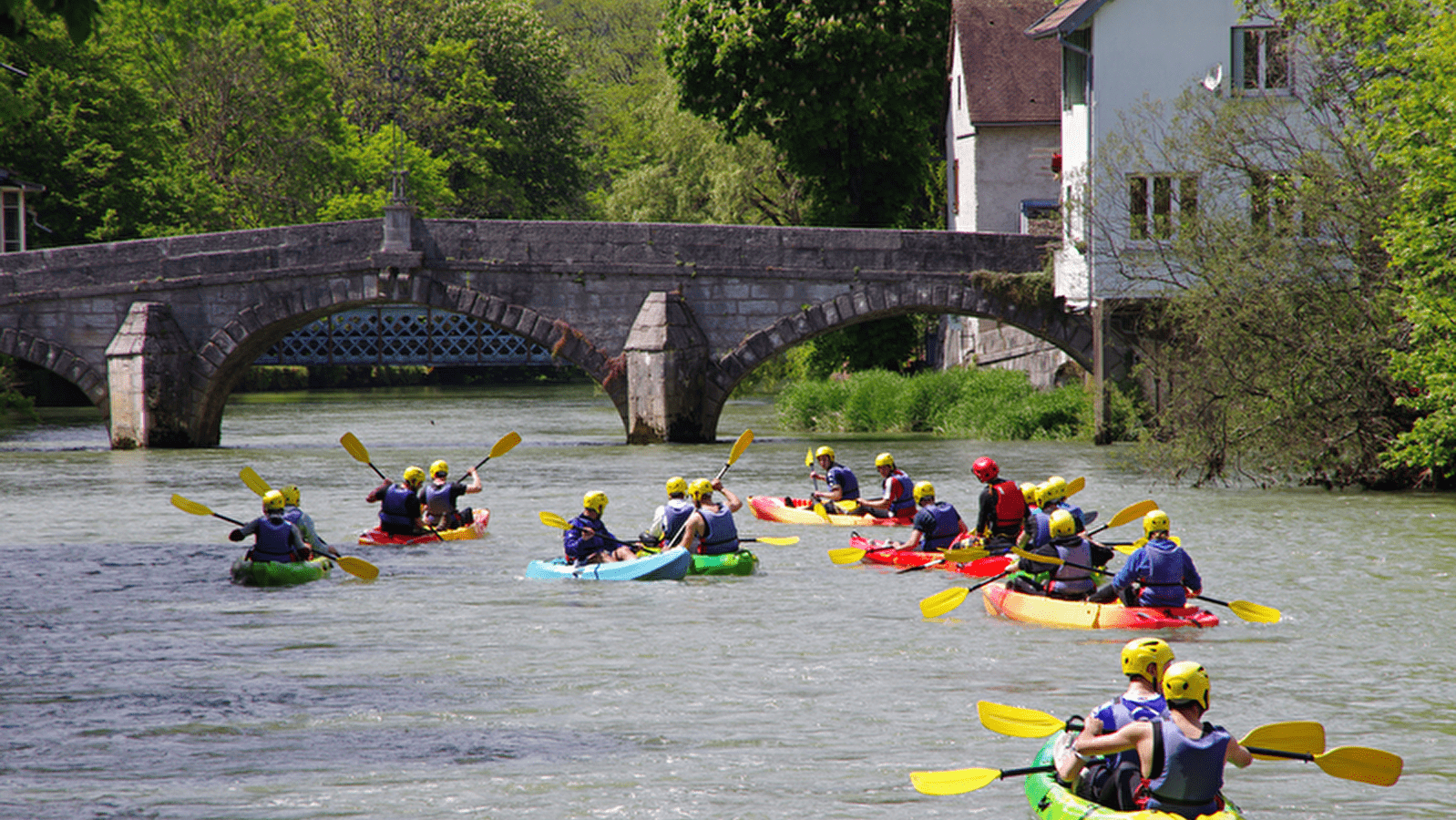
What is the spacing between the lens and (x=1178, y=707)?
24.2 feet

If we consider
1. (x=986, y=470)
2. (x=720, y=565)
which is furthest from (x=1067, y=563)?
(x=720, y=565)

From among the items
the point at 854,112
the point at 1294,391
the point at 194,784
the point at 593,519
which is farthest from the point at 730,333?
the point at 194,784

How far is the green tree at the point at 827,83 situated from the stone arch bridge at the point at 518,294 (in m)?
7.55

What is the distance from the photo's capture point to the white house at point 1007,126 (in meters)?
36.5

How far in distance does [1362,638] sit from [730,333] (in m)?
19.4

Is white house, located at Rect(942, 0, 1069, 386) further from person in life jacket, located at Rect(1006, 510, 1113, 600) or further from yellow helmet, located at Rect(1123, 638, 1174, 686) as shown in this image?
yellow helmet, located at Rect(1123, 638, 1174, 686)

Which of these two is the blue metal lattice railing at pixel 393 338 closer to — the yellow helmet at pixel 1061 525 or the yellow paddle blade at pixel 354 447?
the yellow paddle blade at pixel 354 447

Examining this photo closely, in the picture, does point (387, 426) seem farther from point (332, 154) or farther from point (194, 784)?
point (194, 784)

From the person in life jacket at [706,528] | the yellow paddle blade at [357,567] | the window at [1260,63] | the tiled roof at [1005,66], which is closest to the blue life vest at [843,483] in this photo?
the person in life jacket at [706,528]

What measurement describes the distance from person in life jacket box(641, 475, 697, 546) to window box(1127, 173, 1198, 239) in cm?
1209

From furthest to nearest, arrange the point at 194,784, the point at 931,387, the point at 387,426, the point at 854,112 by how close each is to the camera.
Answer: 1. the point at 387,426
2. the point at 854,112
3. the point at 931,387
4. the point at 194,784

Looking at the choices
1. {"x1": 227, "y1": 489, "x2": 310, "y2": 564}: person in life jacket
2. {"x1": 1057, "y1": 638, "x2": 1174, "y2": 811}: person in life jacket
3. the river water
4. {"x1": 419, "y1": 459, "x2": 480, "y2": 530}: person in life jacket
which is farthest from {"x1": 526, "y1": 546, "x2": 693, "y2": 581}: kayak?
{"x1": 1057, "y1": 638, "x2": 1174, "y2": 811}: person in life jacket

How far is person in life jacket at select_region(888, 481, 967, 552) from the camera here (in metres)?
16.2

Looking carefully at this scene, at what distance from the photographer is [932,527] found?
1623 centimetres
